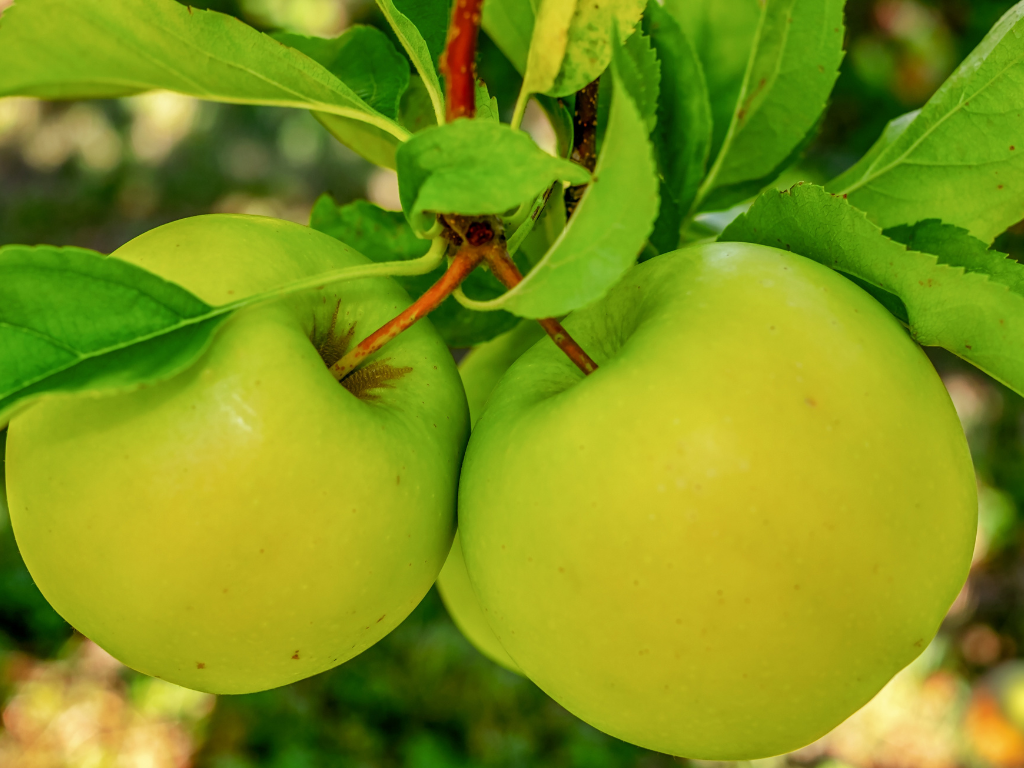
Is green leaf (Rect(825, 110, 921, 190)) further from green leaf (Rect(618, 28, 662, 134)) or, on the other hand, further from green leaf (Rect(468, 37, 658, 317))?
green leaf (Rect(468, 37, 658, 317))

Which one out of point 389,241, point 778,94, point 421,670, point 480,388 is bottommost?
point 421,670

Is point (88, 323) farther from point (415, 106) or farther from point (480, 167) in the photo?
point (415, 106)

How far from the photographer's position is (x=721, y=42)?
49 centimetres

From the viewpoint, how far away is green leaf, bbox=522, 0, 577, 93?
0.32 m

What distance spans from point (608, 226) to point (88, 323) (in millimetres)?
204

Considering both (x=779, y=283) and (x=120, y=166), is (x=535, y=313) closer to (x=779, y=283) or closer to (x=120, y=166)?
(x=779, y=283)

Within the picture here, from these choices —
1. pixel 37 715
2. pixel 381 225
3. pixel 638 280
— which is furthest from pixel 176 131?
pixel 638 280

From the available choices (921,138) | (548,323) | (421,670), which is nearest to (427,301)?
(548,323)

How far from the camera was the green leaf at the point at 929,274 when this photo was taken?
32 centimetres

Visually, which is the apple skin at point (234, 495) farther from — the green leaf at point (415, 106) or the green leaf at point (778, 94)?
the green leaf at point (778, 94)

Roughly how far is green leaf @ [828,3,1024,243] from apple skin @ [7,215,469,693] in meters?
0.28

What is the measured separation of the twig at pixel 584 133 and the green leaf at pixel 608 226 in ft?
0.45

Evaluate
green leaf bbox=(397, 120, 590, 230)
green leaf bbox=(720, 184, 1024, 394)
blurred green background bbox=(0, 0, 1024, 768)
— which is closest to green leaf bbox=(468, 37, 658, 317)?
green leaf bbox=(397, 120, 590, 230)

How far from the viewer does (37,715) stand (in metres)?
1.81
